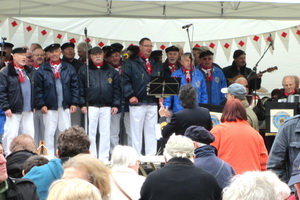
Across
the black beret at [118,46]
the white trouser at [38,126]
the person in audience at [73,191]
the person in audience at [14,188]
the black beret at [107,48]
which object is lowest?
the white trouser at [38,126]

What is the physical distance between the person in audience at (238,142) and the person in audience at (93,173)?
110 inches

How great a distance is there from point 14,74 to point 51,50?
993 millimetres

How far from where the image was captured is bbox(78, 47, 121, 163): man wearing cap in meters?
11.9

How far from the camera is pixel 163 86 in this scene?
11.2m

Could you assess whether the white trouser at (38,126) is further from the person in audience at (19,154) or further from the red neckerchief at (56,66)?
the person in audience at (19,154)

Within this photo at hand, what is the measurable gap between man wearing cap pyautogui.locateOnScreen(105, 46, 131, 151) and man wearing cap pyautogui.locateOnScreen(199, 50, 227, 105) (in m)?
1.57

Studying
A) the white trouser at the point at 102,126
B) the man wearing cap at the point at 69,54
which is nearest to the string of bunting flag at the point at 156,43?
the man wearing cap at the point at 69,54

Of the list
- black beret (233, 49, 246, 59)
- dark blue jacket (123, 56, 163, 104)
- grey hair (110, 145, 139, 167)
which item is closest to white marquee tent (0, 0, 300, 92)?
black beret (233, 49, 246, 59)

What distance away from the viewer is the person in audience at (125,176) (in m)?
5.43

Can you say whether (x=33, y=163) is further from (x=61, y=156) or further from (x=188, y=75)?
(x=188, y=75)

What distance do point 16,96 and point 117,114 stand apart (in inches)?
82.8

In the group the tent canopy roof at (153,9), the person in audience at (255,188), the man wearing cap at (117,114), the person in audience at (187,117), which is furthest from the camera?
the tent canopy roof at (153,9)

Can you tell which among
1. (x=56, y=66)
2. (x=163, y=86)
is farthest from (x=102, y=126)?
(x=163, y=86)

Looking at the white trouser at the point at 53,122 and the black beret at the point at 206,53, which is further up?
the black beret at the point at 206,53
